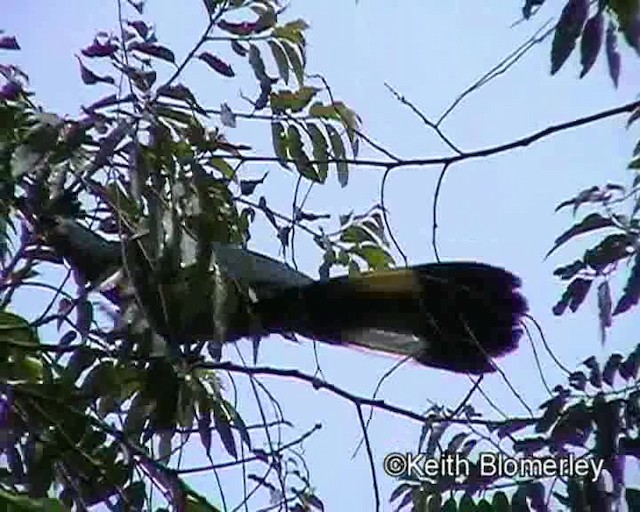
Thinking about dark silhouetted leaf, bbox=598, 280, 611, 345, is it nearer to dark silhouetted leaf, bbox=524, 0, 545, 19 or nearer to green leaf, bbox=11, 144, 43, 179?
dark silhouetted leaf, bbox=524, 0, 545, 19

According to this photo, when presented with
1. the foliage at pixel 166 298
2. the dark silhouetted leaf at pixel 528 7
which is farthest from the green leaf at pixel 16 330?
the dark silhouetted leaf at pixel 528 7

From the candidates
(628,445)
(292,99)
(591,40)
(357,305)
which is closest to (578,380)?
(628,445)

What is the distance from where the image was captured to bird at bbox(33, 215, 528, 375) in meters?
1.25

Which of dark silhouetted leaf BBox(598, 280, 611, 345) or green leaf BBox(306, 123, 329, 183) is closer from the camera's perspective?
dark silhouetted leaf BBox(598, 280, 611, 345)

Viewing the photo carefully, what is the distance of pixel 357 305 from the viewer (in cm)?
138

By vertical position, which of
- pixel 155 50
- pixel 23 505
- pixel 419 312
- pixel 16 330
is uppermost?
pixel 155 50

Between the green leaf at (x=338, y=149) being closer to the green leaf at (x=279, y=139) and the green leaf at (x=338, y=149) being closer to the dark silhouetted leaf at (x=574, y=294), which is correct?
the green leaf at (x=279, y=139)

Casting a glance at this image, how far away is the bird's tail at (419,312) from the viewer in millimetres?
1292

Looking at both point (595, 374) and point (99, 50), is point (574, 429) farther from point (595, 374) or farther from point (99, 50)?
point (99, 50)

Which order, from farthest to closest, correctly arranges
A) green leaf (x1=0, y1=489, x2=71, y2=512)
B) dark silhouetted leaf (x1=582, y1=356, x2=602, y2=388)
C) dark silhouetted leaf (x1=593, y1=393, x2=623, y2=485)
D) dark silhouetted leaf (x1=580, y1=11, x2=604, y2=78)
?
dark silhouetted leaf (x1=582, y1=356, x2=602, y2=388), dark silhouetted leaf (x1=593, y1=393, x2=623, y2=485), dark silhouetted leaf (x1=580, y1=11, x2=604, y2=78), green leaf (x1=0, y1=489, x2=71, y2=512)

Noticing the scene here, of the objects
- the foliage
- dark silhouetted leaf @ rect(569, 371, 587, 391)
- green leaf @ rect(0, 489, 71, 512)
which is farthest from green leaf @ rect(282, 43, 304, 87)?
green leaf @ rect(0, 489, 71, 512)

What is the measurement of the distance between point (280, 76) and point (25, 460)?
507 mm

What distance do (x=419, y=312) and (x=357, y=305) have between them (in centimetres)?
8

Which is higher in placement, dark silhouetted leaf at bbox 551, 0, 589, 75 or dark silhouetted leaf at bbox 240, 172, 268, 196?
dark silhouetted leaf at bbox 240, 172, 268, 196
